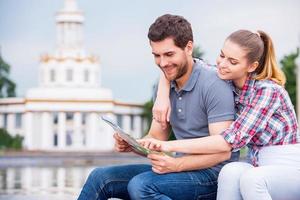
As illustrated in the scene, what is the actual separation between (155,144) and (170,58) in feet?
1.25

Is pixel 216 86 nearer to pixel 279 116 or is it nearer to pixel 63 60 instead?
pixel 279 116

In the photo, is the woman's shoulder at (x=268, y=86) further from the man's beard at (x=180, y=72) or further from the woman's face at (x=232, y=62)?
the man's beard at (x=180, y=72)

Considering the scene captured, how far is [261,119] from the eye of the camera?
14.1 ft

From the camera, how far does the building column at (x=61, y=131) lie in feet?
263

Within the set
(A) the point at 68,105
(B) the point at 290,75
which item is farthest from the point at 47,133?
(B) the point at 290,75

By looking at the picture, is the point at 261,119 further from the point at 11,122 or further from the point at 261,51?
the point at 11,122

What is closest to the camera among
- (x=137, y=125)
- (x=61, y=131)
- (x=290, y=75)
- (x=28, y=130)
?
(x=290, y=75)

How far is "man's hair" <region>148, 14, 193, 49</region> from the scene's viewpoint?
432cm

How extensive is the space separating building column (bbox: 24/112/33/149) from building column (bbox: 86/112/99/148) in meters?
4.56

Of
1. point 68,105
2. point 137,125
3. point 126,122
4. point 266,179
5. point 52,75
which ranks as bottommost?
point 137,125

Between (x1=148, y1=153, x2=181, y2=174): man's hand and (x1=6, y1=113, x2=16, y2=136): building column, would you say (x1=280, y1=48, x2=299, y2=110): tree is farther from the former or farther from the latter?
(x1=148, y1=153, x2=181, y2=174): man's hand

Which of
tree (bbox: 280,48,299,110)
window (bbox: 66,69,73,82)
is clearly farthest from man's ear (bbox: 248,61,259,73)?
window (bbox: 66,69,73,82)

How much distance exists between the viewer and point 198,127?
4504mm

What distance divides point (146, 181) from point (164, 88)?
21.4 inches
